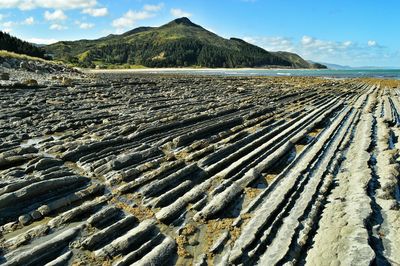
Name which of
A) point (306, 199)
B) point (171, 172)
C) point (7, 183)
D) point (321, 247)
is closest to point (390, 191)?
point (306, 199)

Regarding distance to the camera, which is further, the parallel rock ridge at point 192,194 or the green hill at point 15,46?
the green hill at point 15,46

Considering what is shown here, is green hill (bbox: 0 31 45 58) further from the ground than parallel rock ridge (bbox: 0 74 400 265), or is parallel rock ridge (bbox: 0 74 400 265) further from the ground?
green hill (bbox: 0 31 45 58)

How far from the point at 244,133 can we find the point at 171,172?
7840mm

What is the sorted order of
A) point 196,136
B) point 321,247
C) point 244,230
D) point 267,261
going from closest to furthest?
point 267,261, point 321,247, point 244,230, point 196,136

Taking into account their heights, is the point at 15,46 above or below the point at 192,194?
above

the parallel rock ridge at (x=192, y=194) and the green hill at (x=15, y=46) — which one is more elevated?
the green hill at (x=15, y=46)

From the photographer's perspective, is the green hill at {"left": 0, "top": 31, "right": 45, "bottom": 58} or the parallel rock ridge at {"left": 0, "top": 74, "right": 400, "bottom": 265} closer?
the parallel rock ridge at {"left": 0, "top": 74, "right": 400, "bottom": 265}

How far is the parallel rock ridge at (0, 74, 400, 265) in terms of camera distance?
328 inches

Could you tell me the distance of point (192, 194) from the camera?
11430mm

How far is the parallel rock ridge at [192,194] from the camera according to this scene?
8.34 m

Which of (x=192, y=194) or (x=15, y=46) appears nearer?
(x=192, y=194)

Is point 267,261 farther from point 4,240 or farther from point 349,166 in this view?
point 349,166

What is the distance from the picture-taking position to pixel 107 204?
10.7 meters

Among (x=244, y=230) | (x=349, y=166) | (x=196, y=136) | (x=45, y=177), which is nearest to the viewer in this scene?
(x=244, y=230)
